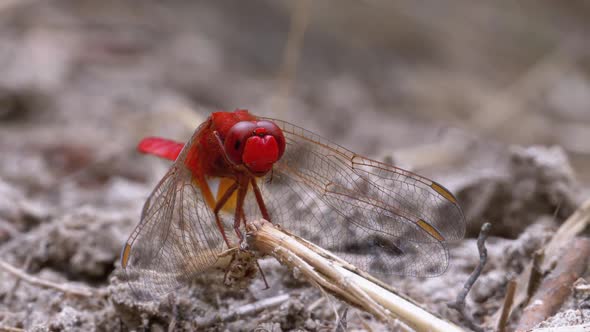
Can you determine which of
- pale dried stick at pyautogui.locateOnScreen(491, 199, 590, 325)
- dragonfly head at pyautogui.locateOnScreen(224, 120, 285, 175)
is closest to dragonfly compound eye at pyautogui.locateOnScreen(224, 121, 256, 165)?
dragonfly head at pyautogui.locateOnScreen(224, 120, 285, 175)

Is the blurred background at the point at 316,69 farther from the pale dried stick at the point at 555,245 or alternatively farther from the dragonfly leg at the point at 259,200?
the dragonfly leg at the point at 259,200

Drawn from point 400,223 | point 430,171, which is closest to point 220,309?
point 400,223

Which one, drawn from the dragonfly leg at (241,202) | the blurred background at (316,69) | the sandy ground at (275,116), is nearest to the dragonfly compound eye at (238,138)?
the dragonfly leg at (241,202)

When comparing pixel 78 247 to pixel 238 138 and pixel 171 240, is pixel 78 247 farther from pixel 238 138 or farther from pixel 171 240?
pixel 238 138

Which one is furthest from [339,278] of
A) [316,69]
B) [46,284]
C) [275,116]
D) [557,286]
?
[316,69]

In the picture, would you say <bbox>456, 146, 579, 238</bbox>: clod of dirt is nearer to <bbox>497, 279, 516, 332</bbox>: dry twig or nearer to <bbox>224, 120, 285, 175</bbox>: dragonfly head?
<bbox>497, 279, 516, 332</bbox>: dry twig

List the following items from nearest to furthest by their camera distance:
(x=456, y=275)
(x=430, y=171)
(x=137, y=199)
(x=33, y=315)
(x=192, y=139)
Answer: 1. (x=192, y=139)
2. (x=33, y=315)
3. (x=456, y=275)
4. (x=137, y=199)
5. (x=430, y=171)

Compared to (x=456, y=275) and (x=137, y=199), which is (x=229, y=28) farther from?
(x=456, y=275)
